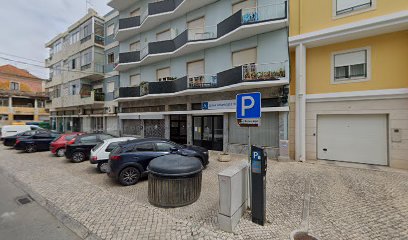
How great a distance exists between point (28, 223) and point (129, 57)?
14.5 m

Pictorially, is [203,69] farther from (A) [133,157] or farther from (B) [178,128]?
(A) [133,157]

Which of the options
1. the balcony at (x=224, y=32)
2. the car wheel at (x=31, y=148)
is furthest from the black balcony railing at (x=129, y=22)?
the car wheel at (x=31, y=148)

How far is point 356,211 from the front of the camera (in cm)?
429

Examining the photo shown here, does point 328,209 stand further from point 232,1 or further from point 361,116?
point 232,1

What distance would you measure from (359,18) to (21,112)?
46.8 meters

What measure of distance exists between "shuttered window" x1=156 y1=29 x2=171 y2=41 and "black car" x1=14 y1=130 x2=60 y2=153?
10.8 metres

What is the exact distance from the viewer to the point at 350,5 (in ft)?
27.5

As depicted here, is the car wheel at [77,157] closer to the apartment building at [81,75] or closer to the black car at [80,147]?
the black car at [80,147]

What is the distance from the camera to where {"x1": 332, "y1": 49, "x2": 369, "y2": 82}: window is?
27.5 ft

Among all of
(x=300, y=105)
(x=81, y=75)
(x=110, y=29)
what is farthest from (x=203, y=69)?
(x=81, y=75)

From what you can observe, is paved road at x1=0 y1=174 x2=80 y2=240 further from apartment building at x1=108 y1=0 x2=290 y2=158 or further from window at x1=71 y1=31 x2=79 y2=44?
window at x1=71 y1=31 x2=79 y2=44

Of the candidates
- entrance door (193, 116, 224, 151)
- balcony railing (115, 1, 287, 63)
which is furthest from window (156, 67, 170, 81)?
entrance door (193, 116, 224, 151)

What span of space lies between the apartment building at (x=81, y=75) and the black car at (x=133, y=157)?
14830mm

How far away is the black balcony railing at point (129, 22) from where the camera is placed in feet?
52.3
